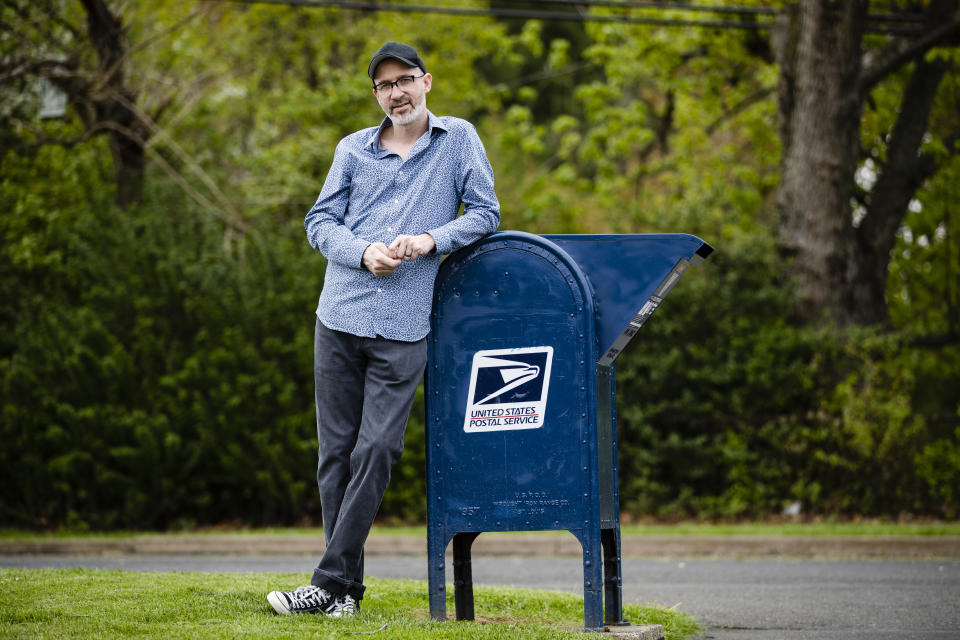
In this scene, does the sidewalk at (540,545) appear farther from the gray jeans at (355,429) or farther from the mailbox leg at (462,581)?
the gray jeans at (355,429)

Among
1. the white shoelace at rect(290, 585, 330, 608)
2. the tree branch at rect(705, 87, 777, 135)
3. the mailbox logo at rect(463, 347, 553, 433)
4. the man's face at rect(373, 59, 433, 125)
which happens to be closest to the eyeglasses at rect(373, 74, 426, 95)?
the man's face at rect(373, 59, 433, 125)

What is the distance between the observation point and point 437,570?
435cm

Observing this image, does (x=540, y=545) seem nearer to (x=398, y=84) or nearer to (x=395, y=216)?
(x=395, y=216)

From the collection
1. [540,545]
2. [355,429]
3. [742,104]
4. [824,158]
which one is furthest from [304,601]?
[742,104]

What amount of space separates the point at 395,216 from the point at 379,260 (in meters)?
0.28

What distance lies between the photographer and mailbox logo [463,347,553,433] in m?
4.23

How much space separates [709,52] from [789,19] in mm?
4596

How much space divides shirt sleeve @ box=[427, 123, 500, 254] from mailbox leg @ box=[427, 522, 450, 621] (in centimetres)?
111

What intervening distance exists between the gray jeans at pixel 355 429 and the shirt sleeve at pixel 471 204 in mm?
438

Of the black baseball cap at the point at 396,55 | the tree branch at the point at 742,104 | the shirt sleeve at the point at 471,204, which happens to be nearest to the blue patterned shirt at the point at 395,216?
the shirt sleeve at the point at 471,204

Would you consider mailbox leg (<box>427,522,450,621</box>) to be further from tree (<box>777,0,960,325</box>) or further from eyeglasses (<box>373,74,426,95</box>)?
tree (<box>777,0,960,325</box>)

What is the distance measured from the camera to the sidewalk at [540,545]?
9828 mm

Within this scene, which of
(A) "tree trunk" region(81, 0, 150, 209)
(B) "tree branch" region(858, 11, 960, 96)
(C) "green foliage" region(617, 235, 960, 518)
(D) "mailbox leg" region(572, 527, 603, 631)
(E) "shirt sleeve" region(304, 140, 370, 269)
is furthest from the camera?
(B) "tree branch" region(858, 11, 960, 96)

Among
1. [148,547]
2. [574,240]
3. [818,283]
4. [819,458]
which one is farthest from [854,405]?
[574,240]
